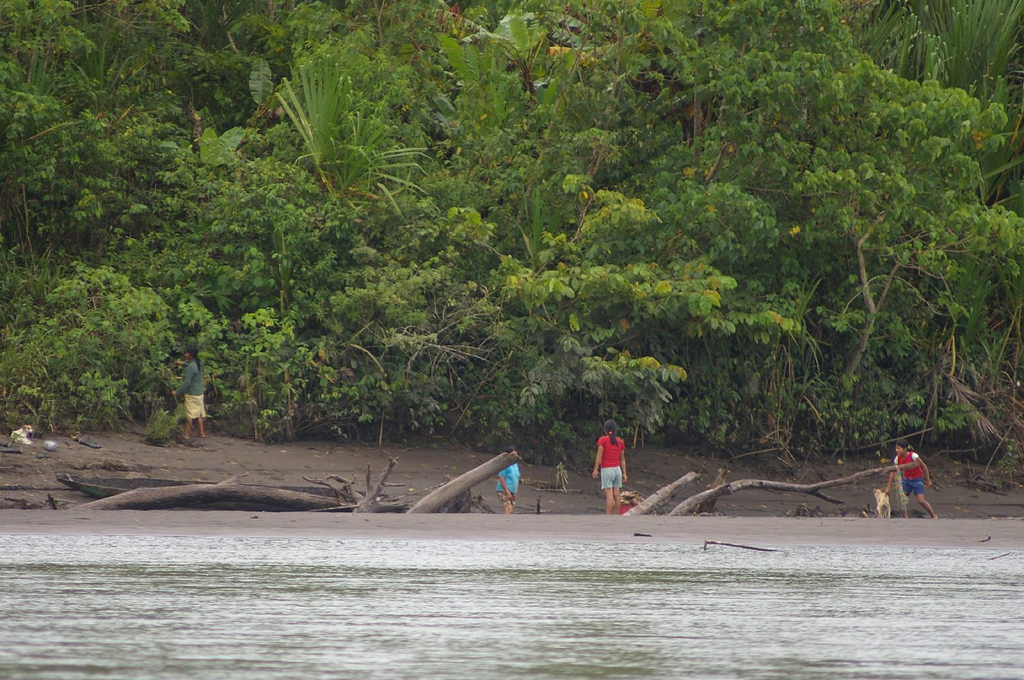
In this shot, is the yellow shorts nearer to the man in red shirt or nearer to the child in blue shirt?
the child in blue shirt

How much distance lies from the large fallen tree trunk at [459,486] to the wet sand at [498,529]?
0.73 feet

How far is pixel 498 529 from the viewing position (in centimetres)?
1202

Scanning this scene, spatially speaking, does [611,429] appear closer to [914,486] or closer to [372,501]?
[372,501]

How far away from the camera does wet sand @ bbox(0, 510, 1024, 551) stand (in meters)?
11.2

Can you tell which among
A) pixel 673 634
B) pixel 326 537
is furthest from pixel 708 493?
pixel 673 634

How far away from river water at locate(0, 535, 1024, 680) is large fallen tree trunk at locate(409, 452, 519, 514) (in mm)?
3301

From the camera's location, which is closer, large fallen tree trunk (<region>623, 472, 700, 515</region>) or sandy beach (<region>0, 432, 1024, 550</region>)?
sandy beach (<region>0, 432, 1024, 550</region>)

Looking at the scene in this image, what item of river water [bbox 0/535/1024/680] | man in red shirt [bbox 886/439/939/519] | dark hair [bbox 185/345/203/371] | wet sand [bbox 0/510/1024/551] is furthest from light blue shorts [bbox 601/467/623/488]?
dark hair [bbox 185/345/203/371]

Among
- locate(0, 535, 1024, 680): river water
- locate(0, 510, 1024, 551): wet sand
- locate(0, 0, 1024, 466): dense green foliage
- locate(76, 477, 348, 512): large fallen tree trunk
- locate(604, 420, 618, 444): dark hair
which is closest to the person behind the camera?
locate(0, 535, 1024, 680): river water

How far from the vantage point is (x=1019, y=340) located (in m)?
19.3

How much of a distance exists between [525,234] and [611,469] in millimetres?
4873

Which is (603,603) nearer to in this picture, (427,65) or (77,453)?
(77,453)

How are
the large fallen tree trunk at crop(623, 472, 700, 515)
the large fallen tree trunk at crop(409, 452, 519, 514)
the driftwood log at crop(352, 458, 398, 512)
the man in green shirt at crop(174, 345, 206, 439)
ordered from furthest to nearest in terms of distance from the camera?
the man in green shirt at crop(174, 345, 206, 439) → the large fallen tree trunk at crop(623, 472, 700, 515) → the large fallen tree trunk at crop(409, 452, 519, 514) → the driftwood log at crop(352, 458, 398, 512)

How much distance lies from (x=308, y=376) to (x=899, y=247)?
818cm
